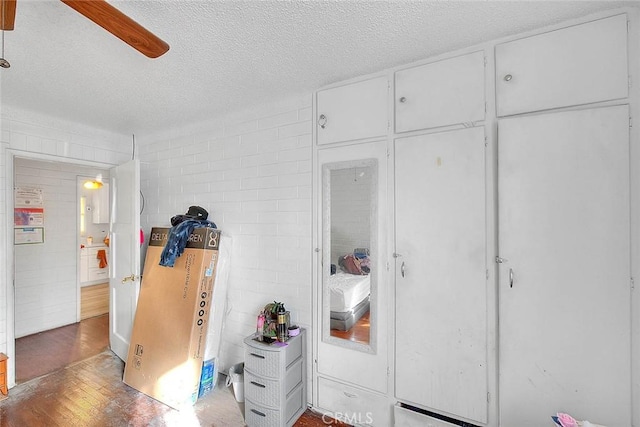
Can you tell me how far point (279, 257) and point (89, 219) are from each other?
17.2 feet


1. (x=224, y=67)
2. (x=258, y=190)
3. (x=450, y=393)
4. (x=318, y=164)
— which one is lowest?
(x=450, y=393)

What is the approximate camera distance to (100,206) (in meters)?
5.56

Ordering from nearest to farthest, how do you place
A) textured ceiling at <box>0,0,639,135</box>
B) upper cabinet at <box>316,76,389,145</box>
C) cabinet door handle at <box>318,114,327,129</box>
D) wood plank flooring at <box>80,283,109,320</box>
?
1. textured ceiling at <box>0,0,639,135</box>
2. upper cabinet at <box>316,76,389,145</box>
3. cabinet door handle at <box>318,114,327,129</box>
4. wood plank flooring at <box>80,283,109,320</box>

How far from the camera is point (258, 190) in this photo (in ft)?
8.53

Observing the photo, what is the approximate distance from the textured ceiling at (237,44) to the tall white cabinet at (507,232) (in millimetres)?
186

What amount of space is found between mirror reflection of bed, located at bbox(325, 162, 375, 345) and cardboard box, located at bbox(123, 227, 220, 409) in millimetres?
1132

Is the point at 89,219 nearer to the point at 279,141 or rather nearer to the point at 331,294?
the point at 279,141

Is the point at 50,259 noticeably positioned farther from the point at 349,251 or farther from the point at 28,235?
the point at 349,251

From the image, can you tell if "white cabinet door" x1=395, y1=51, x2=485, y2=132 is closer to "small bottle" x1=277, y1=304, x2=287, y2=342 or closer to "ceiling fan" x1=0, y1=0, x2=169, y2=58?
"ceiling fan" x1=0, y1=0, x2=169, y2=58

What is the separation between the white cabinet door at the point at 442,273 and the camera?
171 centimetres

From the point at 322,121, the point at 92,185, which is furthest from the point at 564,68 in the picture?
the point at 92,185

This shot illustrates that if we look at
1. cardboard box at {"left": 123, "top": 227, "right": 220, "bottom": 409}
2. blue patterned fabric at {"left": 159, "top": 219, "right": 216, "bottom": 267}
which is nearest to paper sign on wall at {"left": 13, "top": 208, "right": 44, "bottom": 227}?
cardboard box at {"left": 123, "top": 227, "right": 220, "bottom": 409}

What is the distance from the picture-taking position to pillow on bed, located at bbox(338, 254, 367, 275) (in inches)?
83.4

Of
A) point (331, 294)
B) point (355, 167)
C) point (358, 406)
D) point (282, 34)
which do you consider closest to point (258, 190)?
point (355, 167)
